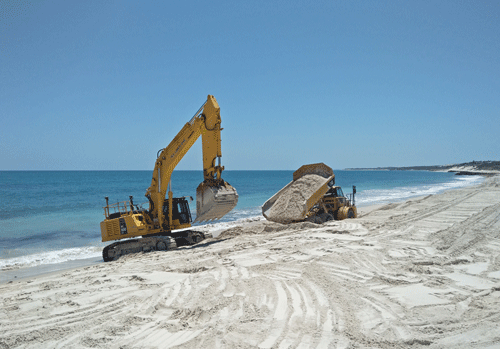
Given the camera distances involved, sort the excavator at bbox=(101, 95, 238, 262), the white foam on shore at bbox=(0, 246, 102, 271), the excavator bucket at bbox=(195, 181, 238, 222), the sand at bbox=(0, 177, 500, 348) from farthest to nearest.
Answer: the white foam on shore at bbox=(0, 246, 102, 271) → the excavator at bbox=(101, 95, 238, 262) → the excavator bucket at bbox=(195, 181, 238, 222) → the sand at bbox=(0, 177, 500, 348)

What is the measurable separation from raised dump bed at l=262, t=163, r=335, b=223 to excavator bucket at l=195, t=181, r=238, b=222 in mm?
3784

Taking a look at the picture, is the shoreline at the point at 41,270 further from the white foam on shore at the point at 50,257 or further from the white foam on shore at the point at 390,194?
the white foam on shore at the point at 390,194

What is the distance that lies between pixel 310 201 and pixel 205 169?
5.10 meters

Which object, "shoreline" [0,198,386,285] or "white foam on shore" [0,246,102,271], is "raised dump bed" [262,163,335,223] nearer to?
"shoreline" [0,198,386,285]

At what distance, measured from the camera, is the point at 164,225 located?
11.7 m

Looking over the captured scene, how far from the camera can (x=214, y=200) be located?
1065 centimetres

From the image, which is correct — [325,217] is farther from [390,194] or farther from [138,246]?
[390,194]

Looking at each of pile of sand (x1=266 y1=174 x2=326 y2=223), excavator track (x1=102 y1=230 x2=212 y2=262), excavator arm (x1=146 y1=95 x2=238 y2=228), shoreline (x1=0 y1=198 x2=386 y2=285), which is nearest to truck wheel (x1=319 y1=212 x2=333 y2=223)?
pile of sand (x1=266 y1=174 x2=326 y2=223)

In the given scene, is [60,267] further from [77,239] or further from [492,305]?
[492,305]

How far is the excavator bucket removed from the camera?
10727 millimetres

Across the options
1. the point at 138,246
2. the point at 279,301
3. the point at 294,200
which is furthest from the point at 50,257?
the point at 279,301

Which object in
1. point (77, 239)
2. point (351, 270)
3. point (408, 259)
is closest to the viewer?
point (351, 270)

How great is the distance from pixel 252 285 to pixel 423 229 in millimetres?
8415

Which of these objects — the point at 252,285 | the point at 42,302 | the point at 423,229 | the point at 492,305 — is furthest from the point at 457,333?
the point at 423,229
